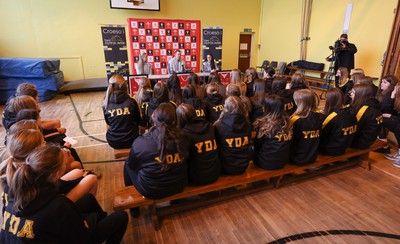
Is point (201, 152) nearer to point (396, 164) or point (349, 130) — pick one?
point (349, 130)

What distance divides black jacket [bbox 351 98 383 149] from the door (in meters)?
8.07

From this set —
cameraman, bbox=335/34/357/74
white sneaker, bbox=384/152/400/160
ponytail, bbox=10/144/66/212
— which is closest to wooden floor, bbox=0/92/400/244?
white sneaker, bbox=384/152/400/160

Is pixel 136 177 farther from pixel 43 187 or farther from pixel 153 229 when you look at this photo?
pixel 43 187

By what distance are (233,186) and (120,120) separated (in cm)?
141

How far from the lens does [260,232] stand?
1.81 m

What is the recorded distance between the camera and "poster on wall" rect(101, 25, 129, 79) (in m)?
7.37

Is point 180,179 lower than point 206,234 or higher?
higher

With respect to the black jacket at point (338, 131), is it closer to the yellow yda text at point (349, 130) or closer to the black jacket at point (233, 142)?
the yellow yda text at point (349, 130)

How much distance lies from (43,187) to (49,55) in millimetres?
8127

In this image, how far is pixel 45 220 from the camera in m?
1.07

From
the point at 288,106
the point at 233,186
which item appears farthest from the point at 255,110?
the point at 233,186

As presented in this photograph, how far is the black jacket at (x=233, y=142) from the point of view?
1937mm

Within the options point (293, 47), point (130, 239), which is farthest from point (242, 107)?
point (293, 47)

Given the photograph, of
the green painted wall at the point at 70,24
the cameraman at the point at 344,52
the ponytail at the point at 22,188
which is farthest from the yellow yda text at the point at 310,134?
the green painted wall at the point at 70,24
